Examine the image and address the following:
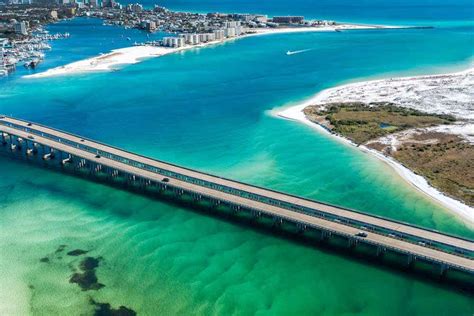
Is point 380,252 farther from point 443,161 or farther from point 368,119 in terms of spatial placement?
point 368,119

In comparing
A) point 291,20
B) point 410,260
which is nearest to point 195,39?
point 291,20

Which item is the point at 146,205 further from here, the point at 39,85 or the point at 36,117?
the point at 39,85

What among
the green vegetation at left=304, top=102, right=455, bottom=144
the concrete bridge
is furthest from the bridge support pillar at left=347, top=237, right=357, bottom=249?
the green vegetation at left=304, top=102, right=455, bottom=144

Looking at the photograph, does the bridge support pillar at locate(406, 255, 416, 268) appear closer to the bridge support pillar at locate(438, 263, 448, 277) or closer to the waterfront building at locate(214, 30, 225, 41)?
the bridge support pillar at locate(438, 263, 448, 277)

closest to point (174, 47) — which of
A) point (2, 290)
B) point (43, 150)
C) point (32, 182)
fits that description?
point (43, 150)

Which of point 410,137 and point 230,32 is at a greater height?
point 230,32
